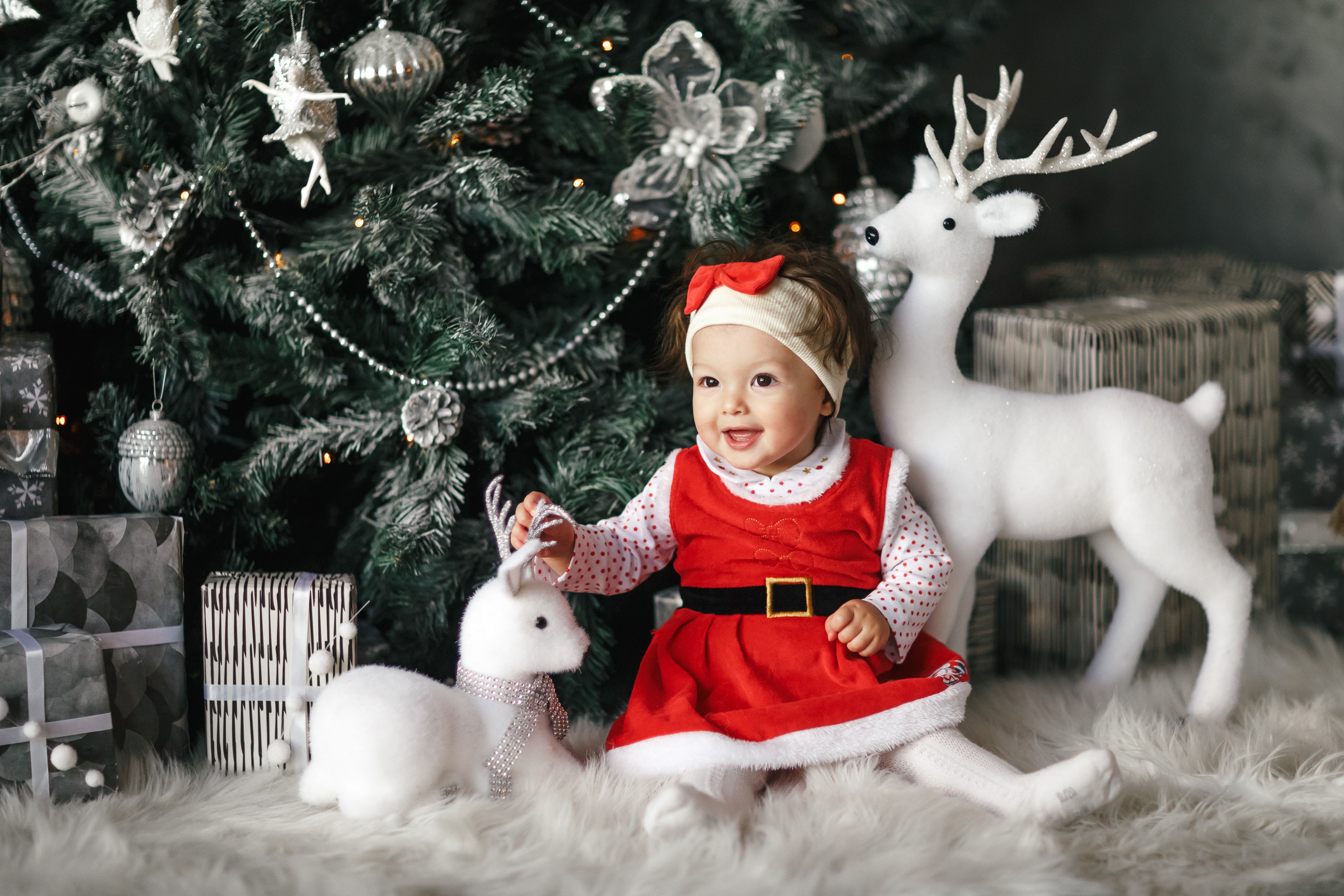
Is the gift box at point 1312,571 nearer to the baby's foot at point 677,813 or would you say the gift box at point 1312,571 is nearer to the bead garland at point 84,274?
the baby's foot at point 677,813

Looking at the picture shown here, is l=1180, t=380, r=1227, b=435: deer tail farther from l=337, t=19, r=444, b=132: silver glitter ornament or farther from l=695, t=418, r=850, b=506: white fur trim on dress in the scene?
l=337, t=19, r=444, b=132: silver glitter ornament

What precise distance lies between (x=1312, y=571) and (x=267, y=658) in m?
1.46

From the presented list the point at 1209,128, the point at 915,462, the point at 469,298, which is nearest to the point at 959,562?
the point at 915,462

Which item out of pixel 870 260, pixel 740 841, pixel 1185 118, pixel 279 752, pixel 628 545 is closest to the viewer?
pixel 740 841

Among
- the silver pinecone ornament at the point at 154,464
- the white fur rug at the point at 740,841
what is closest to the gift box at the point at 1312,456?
the white fur rug at the point at 740,841

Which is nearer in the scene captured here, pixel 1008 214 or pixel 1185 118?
pixel 1008 214

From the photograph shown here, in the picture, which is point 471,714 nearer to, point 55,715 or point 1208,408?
point 55,715

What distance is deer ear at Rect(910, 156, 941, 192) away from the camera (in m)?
1.25

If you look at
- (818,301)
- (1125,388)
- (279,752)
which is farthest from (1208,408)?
(279,752)

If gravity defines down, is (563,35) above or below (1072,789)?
above

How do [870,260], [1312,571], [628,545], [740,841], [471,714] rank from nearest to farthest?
[740,841] < [471,714] < [628,545] < [870,260] < [1312,571]

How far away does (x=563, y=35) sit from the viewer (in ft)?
4.12

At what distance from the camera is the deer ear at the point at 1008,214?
118 centimetres

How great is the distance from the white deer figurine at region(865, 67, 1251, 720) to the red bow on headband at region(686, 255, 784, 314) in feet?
0.56
